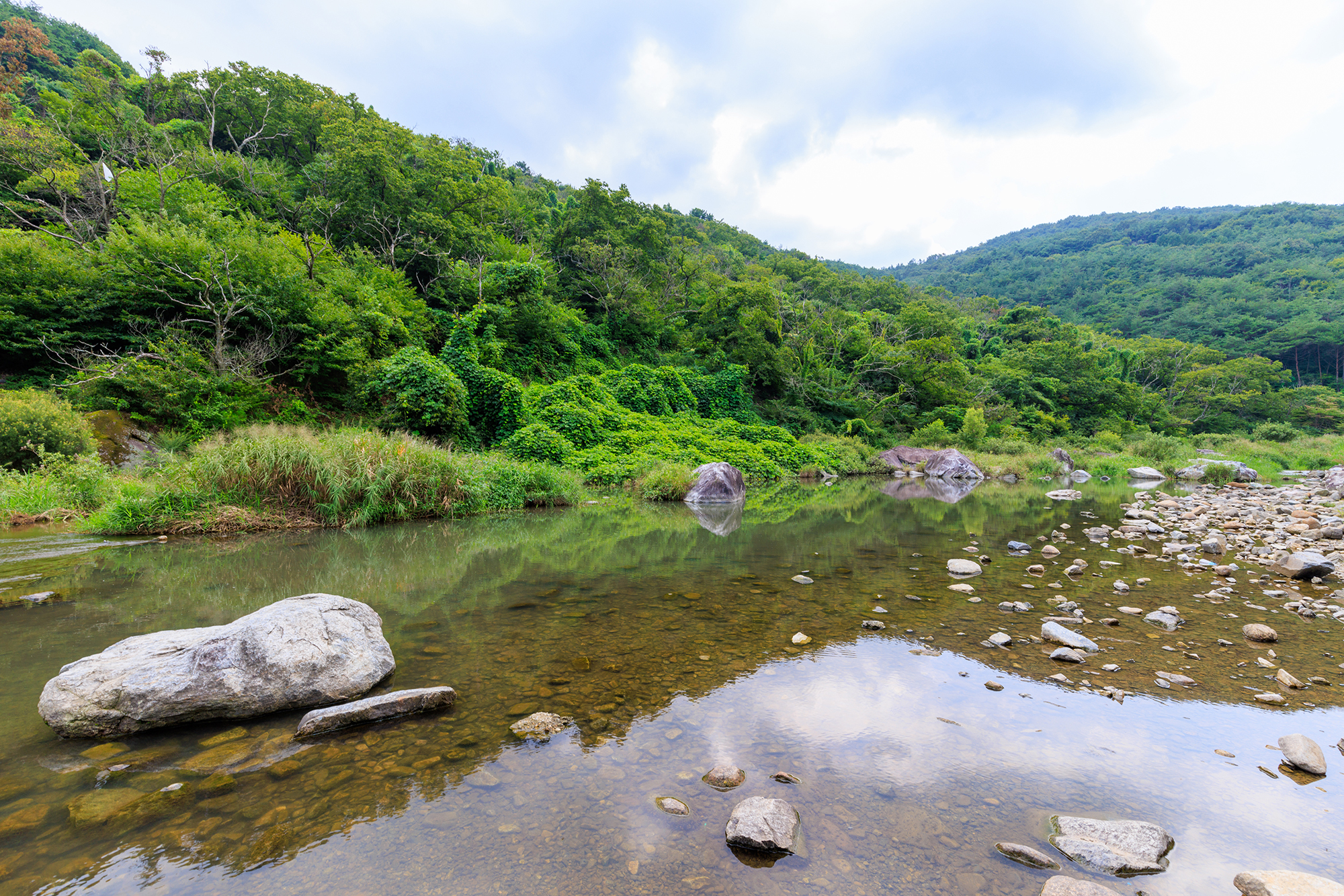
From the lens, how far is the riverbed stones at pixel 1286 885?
1585 mm

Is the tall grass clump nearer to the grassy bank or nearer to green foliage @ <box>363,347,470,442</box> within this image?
the grassy bank

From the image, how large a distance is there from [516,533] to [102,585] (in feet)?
15.4

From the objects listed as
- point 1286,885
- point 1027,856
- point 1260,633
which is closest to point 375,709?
point 1027,856

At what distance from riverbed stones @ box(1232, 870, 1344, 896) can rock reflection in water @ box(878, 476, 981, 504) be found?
14.2 meters

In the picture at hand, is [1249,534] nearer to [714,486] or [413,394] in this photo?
[714,486]

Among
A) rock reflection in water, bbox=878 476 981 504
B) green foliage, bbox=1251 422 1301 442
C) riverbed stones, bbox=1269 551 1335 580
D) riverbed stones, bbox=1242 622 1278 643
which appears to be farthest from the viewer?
green foliage, bbox=1251 422 1301 442

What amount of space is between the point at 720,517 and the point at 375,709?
29.5ft

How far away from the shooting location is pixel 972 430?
27.6 meters

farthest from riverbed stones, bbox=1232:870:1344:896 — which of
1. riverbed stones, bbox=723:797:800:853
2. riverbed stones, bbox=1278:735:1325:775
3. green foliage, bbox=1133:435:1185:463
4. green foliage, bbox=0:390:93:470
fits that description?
green foliage, bbox=1133:435:1185:463

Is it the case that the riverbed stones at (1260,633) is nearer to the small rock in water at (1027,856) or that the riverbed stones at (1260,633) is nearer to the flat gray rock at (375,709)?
the small rock in water at (1027,856)

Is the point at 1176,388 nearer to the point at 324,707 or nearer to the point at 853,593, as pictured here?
the point at 853,593

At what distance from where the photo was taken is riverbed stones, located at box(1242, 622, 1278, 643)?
3891 millimetres

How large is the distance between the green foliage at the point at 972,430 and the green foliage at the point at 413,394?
26.7 m

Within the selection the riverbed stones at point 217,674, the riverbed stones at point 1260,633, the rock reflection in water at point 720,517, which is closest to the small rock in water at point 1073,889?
the riverbed stones at point 217,674
